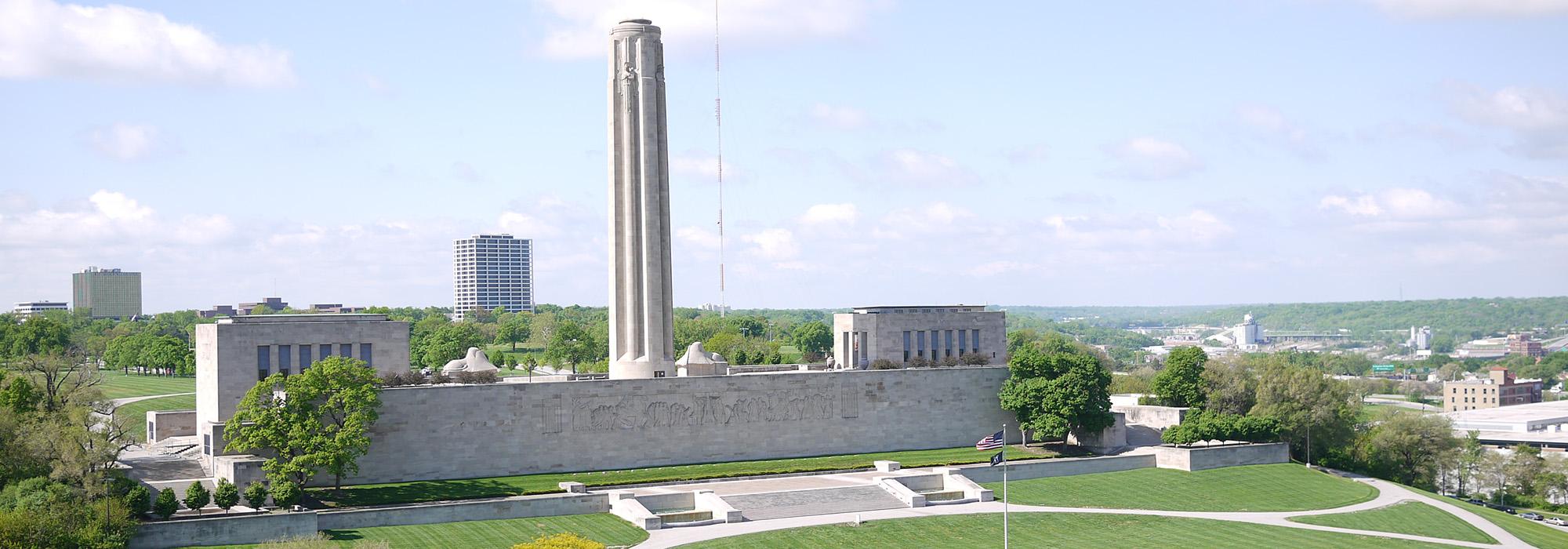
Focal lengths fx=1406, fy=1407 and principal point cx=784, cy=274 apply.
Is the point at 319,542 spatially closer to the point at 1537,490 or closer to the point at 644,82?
the point at 644,82

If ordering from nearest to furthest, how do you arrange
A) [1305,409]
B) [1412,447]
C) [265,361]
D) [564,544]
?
[564,544], [265,361], [1305,409], [1412,447]

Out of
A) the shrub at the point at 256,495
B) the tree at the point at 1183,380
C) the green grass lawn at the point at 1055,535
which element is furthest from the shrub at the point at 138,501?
the tree at the point at 1183,380

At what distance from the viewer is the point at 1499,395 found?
190 metres

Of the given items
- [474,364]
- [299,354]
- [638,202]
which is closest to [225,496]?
[299,354]

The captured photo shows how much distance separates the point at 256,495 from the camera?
58250 mm

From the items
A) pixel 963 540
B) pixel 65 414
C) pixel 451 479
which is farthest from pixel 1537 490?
pixel 65 414

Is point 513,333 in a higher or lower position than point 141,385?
higher

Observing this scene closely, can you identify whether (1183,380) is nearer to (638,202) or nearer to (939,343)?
(939,343)

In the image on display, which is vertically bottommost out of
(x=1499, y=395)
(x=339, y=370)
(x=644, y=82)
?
(x=1499, y=395)

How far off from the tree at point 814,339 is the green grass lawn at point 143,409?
71.0 meters

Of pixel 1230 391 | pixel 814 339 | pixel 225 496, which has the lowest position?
pixel 225 496

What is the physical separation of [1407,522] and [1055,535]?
1973 centimetres

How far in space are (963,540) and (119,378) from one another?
95382mm

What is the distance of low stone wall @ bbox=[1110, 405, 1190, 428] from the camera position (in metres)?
86.3
